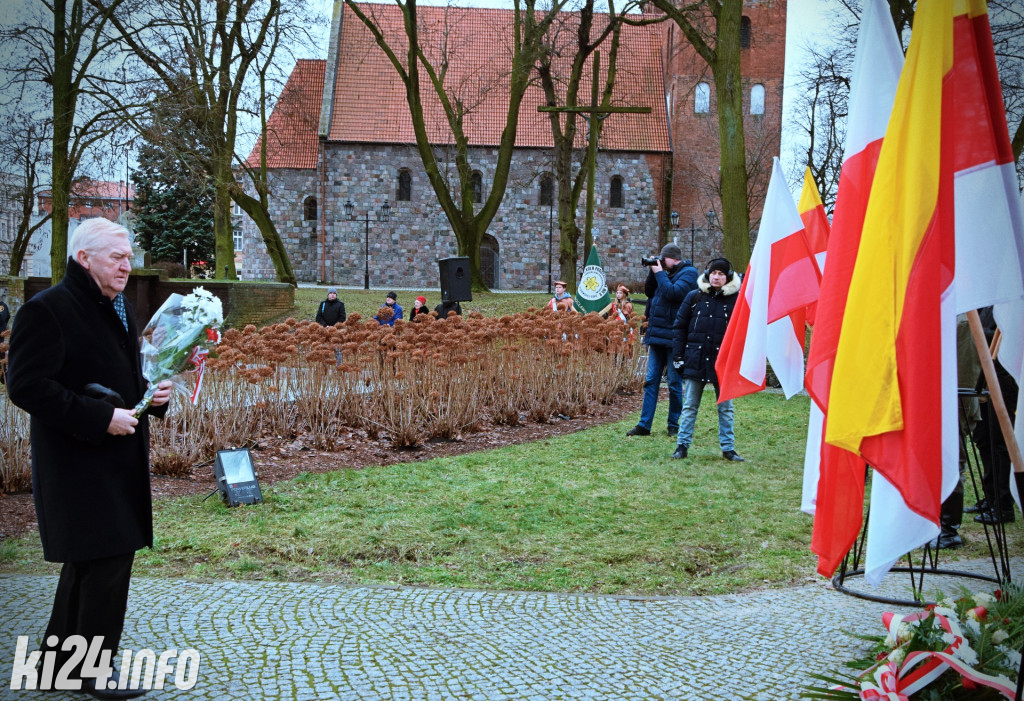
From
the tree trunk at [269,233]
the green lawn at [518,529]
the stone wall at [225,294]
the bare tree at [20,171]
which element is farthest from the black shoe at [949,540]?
the tree trunk at [269,233]

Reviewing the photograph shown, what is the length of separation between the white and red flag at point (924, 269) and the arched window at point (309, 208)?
156 ft

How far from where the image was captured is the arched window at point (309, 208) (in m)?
48.9

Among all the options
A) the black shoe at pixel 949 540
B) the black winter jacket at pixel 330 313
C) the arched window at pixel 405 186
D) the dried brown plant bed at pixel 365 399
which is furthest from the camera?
the arched window at pixel 405 186

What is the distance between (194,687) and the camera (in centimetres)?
383

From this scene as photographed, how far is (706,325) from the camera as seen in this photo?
372 inches

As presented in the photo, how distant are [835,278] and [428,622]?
2670mm

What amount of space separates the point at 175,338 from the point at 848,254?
2927 mm

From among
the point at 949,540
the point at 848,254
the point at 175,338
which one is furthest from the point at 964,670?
the point at 175,338

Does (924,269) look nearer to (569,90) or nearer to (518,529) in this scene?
(518,529)

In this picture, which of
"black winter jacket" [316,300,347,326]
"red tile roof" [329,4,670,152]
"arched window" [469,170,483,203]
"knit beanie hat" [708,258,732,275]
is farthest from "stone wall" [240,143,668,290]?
"knit beanie hat" [708,258,732,275]

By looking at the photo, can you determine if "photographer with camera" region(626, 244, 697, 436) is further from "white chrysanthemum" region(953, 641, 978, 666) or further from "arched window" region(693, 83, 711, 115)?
"arched window" region(693, 83, 711, 115)

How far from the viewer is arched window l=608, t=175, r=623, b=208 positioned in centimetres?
4850

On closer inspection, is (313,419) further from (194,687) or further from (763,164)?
(763,164)

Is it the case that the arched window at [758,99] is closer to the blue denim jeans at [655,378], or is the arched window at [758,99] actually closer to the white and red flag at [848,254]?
the blue denim jeans at [655,378]
